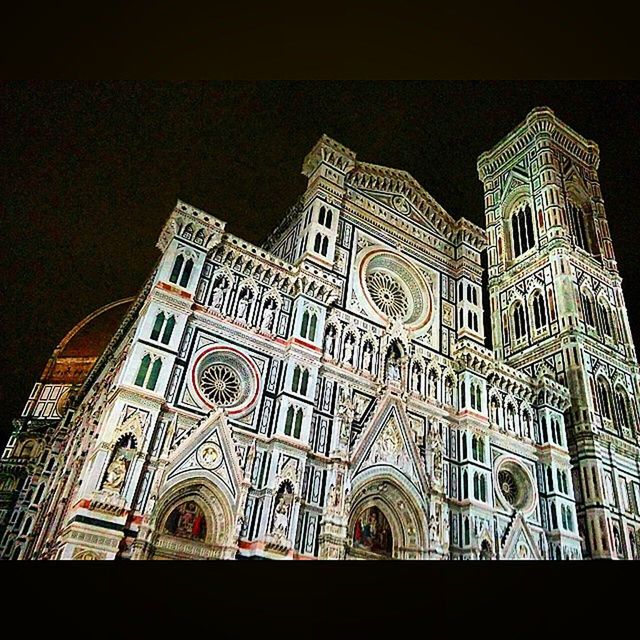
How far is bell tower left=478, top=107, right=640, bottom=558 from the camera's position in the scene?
21594 millimetres

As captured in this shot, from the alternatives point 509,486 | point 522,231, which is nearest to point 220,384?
point 509,486

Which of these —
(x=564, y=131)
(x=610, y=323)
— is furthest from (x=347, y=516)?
(x=564, y=131)

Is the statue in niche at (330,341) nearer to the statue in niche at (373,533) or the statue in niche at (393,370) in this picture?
the statue in niche at (393,370)

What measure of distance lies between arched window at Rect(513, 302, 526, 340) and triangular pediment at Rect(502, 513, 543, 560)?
10639 mm

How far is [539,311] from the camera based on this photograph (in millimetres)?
26641

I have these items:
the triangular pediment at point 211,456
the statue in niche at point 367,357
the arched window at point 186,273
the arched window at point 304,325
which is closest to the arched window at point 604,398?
the statue in niche at point 367,357

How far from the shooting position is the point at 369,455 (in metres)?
16.8

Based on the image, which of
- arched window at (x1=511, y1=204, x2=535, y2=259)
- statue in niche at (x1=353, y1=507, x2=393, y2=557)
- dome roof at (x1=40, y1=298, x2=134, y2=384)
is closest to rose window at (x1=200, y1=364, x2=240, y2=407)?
statue in niche at (x1=353, y1=507, x2=393, y2=557)

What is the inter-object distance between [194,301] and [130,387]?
3.24 metres

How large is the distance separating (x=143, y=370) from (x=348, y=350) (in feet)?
22.5

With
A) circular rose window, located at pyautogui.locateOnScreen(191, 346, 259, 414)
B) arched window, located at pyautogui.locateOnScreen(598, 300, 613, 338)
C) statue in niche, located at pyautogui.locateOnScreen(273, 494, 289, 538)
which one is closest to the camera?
statue in niche, located at pyautogui.locateOnScreen(273, 494, 289, 538)

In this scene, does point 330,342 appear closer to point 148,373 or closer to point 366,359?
point 366,359

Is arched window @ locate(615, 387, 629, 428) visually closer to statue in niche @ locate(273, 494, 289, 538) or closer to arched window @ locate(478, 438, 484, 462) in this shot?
arched window @ locate(478, 438, 484, 462)

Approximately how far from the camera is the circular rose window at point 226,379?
14875 mm
